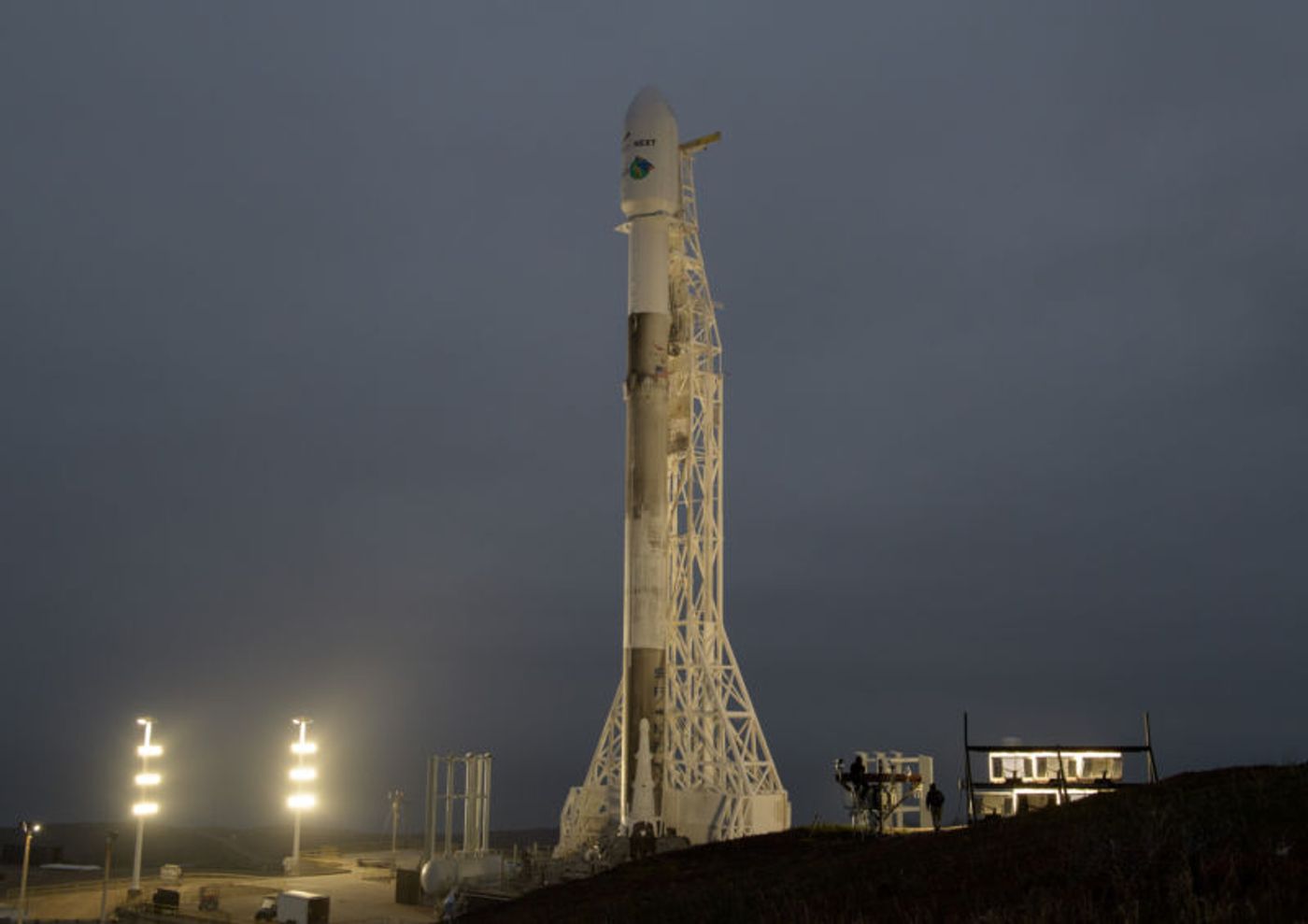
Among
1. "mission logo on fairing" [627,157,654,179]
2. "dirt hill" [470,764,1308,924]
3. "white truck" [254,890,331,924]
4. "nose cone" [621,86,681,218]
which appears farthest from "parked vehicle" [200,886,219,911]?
"mission logo on fairing" [627,157,654,179]

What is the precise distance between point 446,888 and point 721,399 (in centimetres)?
2139

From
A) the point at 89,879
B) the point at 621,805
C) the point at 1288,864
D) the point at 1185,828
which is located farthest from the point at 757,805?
the point at 89,879

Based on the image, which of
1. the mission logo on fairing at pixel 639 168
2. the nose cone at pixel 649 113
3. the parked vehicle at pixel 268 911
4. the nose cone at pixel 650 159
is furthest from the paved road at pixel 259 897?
the nose cone at pixel 649 113

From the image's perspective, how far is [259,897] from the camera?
152ft

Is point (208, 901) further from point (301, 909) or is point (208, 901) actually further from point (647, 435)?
point (647, 435)

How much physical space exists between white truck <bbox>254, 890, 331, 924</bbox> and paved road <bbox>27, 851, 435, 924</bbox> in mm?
883

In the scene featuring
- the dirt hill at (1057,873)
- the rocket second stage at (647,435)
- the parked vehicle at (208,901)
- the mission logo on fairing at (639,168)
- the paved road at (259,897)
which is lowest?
the paved road at (259,897)

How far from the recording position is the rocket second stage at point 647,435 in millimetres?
43781

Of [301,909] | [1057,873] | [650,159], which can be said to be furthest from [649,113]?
[1057,873]

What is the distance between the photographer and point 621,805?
1727 inches

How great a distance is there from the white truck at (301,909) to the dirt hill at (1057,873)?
12201mm

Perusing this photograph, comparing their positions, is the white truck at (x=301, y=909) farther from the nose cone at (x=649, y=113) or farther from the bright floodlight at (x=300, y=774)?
the nose cone at (x=649, y=113)

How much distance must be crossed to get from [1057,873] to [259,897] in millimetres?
37910

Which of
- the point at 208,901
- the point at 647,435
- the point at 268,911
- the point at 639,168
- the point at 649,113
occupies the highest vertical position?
the point at 649,113
